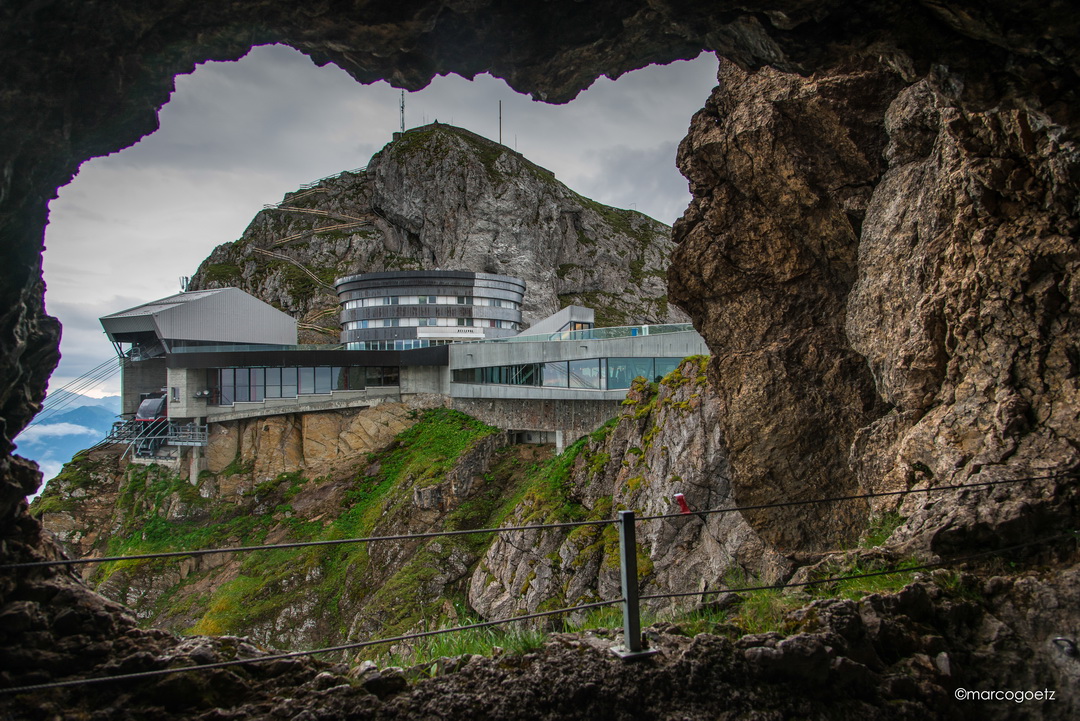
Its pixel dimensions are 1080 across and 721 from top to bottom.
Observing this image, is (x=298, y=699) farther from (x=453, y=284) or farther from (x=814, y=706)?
(x=453, y=284)

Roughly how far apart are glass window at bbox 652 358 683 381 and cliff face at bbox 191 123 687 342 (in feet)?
177

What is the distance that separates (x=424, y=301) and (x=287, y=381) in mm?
12911

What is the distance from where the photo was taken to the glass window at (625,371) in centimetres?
2125

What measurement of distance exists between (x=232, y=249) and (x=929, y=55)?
96.4m

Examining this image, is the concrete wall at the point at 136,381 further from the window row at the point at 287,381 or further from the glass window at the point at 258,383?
the glass window at the point at 258,383

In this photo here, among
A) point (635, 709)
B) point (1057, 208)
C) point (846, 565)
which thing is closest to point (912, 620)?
point (846, 565)

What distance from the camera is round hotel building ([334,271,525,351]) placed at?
4222 cm

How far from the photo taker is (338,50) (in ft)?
17.0

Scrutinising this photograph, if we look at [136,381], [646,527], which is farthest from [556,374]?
[136,381]

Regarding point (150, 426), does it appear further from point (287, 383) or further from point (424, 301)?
point (424, 301)

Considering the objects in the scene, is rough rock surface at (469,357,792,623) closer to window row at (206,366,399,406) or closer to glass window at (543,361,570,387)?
glass window at (543,361,570,387)

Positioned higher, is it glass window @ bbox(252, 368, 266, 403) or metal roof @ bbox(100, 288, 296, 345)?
metal roof @ bbox(100, 288, 296, 345)

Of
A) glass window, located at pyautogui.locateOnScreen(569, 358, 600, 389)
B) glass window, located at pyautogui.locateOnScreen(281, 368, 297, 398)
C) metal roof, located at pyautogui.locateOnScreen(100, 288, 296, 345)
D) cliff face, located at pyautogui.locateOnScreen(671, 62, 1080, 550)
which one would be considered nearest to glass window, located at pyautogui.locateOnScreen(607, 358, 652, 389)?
glass window, located at pyautogui.locateOnScreen(569, 358, 600, 389)

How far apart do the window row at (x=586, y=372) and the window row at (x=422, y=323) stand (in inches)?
519
